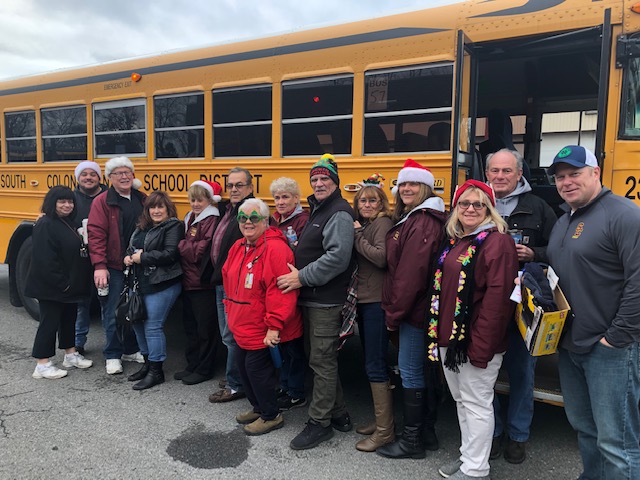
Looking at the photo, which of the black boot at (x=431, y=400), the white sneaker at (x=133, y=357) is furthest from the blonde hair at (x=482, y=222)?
the white sneaker at (x=133, y=357)

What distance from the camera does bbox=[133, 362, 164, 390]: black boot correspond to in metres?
4.08

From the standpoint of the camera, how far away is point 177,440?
3.23 metres

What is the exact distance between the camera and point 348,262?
303cm

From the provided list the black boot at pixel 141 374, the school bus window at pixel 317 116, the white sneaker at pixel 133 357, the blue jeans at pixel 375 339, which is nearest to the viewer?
the blue jeans at pixel 375 339

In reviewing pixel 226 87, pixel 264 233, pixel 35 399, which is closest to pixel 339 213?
pixel 264 233

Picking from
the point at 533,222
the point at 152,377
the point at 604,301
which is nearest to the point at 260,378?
the point at 152,377

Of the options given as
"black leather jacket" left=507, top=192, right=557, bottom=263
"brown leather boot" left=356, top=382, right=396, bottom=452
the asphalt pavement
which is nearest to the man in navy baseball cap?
"black leather jacket" left=507, top=192, right=557, bottom=263

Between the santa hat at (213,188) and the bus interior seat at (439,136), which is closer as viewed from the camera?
the bus interior seat at (439,136)

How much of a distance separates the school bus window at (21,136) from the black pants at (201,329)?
329 cm

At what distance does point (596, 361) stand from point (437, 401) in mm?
1127

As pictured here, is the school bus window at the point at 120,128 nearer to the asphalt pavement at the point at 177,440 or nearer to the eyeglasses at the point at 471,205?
the asphalt pavement at the point at 177,440

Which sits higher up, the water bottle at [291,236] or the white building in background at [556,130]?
the white building in background at [556,130]

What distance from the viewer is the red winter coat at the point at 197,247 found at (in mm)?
3922

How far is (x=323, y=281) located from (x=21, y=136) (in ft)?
16.6
